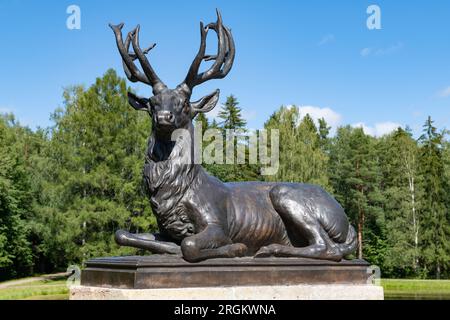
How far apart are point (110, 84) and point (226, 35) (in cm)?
2306

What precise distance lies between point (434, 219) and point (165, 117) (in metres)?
31.6

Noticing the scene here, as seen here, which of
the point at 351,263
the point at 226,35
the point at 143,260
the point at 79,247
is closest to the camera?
the point at 143,260

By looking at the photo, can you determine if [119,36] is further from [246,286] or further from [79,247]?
[79,247]

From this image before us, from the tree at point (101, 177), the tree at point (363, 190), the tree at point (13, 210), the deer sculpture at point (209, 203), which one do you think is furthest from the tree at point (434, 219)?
the deer sculpture at point (209, 203)

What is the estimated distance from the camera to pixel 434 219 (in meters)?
33.6

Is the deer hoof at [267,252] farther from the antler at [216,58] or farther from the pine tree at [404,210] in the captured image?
the pine tree at [404,210]

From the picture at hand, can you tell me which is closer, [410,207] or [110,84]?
[110,84]

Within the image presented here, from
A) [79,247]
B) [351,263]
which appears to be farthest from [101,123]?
[351,263]

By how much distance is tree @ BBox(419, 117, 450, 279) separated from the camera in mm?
33219

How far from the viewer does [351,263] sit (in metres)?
5.71

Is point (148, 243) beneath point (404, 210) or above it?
beneath

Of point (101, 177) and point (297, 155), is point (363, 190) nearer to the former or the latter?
point (297, 155)

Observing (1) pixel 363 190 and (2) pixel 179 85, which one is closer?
(2) pixel 179 85

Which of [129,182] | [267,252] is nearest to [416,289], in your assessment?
[129,182]
